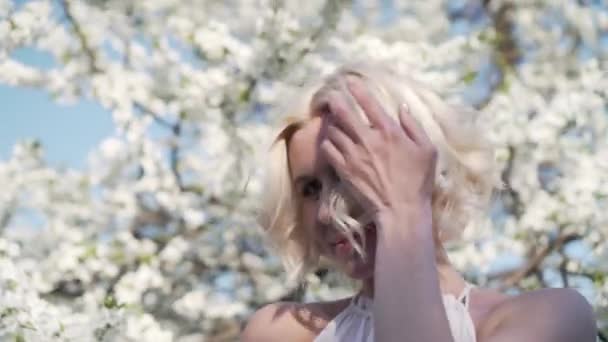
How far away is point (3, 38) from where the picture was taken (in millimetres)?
4789

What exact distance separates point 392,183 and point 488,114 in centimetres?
412

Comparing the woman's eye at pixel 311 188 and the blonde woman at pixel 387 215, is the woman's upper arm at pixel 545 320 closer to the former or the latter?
the blonde woman at pixel 387 215

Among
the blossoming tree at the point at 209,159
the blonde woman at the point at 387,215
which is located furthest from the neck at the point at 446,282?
the blossoming tree at the point at 209,159

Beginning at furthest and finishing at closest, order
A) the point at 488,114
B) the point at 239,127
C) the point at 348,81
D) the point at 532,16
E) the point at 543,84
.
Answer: the point at 532,16
the point at 543,84
the point at 488,114
the point at 239,127
the point at 348,81

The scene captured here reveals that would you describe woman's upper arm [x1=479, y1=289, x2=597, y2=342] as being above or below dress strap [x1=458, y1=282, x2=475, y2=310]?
above

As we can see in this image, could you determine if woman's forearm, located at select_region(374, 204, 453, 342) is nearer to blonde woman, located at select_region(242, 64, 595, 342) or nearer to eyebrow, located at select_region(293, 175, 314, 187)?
blonde woman, located at select_region(242, 64, 595, 342)

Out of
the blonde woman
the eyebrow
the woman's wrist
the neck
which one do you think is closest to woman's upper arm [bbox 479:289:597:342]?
the blonde woman

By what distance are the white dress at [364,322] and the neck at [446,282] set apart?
0.01 metres

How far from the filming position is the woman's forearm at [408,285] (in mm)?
1109

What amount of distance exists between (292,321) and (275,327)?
0.10 feet

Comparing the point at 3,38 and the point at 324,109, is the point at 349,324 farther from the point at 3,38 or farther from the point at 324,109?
the point at 3,38

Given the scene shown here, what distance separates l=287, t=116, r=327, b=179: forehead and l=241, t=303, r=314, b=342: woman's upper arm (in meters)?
0.25

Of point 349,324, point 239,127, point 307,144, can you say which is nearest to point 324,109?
point 307,144

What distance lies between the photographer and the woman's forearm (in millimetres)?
1109
